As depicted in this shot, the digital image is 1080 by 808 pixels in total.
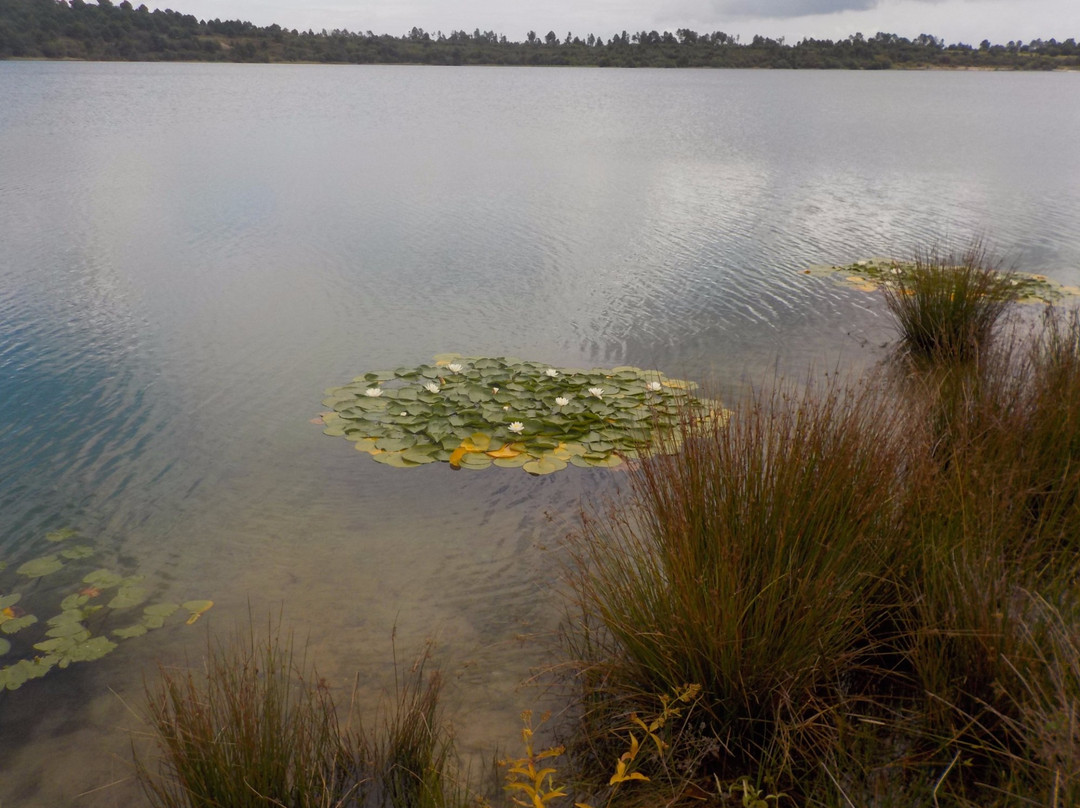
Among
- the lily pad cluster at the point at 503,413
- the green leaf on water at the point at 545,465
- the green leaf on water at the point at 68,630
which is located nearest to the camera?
the green leaf on water at the point at 68,630

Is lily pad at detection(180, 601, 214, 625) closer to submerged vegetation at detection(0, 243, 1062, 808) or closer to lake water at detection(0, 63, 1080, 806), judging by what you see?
lake water at detection(0, 63, 1080, 806)

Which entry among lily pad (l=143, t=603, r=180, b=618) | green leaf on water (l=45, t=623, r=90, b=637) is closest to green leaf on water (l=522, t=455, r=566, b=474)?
lily pad (l=143, t=603, r=180, b=618)

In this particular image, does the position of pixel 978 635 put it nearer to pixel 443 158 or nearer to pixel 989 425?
pixel 989 425

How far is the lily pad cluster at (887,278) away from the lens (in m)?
6.90

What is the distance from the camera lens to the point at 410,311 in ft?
21.7

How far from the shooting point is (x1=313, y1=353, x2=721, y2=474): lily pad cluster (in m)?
4.16

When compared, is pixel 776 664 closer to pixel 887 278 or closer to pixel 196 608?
pixel 196 608

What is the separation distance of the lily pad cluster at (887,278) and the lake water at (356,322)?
274 mm

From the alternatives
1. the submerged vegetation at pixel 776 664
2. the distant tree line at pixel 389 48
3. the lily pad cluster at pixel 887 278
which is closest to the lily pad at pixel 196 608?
the submerged vegetation at pixel 776 664

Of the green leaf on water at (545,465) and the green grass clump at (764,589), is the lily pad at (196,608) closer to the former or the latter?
the green grass clump at (764,589)

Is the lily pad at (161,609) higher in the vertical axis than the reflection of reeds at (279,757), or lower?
lower

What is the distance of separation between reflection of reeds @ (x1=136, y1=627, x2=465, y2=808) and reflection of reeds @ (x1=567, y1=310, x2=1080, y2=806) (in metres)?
0.50

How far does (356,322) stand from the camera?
634 cm

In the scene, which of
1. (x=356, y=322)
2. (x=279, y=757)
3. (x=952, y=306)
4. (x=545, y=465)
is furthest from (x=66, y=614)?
(x=952, y=306)
